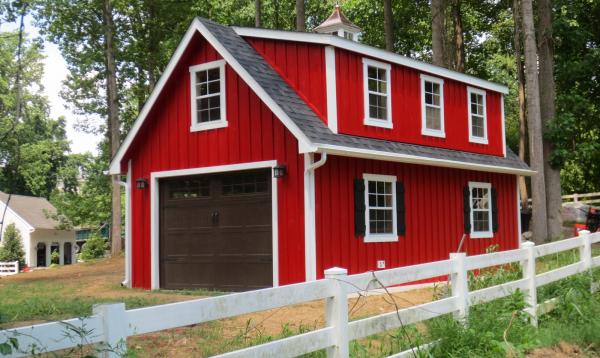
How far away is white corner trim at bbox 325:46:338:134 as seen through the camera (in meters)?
12.9

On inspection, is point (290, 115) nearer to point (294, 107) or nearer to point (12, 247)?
point (294, 107)

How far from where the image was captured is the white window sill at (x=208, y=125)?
1366cm

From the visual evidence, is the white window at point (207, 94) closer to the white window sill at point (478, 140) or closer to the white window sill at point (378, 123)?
the white window sill at point (378, 123)

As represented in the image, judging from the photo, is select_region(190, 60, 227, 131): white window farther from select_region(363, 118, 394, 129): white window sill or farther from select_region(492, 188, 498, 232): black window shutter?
select_region(492, 188, 498, 232): black window shutter

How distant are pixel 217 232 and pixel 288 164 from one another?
7.82 ft

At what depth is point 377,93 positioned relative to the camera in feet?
46.3

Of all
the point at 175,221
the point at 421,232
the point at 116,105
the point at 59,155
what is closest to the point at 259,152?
the point at 175,221

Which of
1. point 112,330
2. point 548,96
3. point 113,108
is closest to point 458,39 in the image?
point 548,96

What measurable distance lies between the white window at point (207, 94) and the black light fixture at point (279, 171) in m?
1.92

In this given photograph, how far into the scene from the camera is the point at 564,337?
7.42 metres

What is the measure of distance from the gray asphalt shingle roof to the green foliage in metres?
32.1

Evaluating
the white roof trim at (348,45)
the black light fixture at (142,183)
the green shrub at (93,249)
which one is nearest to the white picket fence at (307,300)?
the white roof trim at (348,45)

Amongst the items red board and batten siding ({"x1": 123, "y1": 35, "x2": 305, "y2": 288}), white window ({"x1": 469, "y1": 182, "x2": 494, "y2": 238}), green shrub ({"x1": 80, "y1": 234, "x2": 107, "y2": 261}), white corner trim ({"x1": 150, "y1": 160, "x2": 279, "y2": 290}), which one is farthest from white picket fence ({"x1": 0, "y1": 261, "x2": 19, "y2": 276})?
white window ({"x1": 469, "y1": 182, "x2": 494, "y2": 238})

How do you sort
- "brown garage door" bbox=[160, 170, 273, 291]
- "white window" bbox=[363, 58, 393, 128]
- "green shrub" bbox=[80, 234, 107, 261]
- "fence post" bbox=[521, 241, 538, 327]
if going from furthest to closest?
"green shrub" bbox=[80, 234, 107, 261] → "white window" bbox=[363, 58, 393, 128] → "brown garage door" bbox=[160, 170, 273, 291] → "fence post" bbox=[521, 241, 538, 327]
